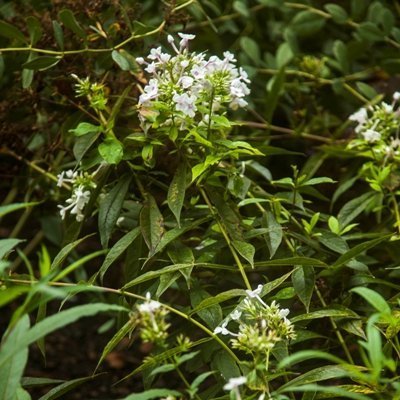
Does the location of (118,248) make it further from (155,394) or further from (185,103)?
(155,394)

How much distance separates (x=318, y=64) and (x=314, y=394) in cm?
108

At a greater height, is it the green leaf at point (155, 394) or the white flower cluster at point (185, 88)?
the white flower cluster at point (185, 88)

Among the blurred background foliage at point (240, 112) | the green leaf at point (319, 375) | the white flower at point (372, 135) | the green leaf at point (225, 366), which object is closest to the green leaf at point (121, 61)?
the blurred background foliage at point (240, 112)

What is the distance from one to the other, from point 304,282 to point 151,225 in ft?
0.86

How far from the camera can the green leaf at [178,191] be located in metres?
1.17

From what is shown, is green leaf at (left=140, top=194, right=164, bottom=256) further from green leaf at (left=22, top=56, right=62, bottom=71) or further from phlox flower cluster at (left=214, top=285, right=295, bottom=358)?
green leaf at (left=22, top=56, right=62, bottom=71)

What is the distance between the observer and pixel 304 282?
1193 millimetres

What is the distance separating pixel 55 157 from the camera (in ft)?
5.86

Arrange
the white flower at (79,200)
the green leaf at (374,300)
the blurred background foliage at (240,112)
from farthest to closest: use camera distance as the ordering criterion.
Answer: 1. the blurred background foliage at (240,112)
2. the white flower at (79,200)
3. the green leaf at (374,300)

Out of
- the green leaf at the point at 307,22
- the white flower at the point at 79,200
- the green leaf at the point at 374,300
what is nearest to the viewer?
the green leaf at the point at 374,300

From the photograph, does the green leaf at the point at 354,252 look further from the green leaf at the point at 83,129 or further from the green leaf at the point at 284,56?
the green leaf at the point at 284,56

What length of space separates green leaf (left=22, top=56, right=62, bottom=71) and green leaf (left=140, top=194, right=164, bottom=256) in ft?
1.17

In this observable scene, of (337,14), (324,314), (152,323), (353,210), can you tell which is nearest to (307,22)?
(337,14)

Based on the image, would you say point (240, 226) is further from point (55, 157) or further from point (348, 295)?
point (55, 157)
